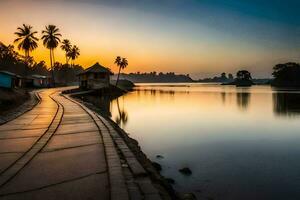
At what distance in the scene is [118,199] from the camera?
17.4 feet

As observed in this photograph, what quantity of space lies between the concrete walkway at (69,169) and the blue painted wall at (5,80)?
3103cm

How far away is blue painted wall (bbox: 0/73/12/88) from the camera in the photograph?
40.0 m

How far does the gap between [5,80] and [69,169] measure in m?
37.7

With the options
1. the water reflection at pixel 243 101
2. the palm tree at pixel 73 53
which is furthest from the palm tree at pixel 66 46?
the water reflection at pixel 243 101

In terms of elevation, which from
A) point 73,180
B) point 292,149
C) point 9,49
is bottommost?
point 292,149

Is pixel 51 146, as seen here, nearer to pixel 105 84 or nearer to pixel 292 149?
pixel 292 149

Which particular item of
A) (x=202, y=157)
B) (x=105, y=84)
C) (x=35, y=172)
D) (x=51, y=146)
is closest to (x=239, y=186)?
(x=202, y=157)

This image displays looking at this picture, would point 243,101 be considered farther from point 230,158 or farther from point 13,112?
point 13,112

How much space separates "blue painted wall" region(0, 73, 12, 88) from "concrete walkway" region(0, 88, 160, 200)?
102ft

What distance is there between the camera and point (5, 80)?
40.4 metres

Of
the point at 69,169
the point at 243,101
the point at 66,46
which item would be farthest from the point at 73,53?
the point at 69,169

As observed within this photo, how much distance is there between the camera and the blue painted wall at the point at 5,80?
40.0m

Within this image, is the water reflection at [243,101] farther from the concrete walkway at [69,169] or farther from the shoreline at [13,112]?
the concrete walkway at [69,169]

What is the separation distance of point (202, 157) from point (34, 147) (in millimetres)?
9996
